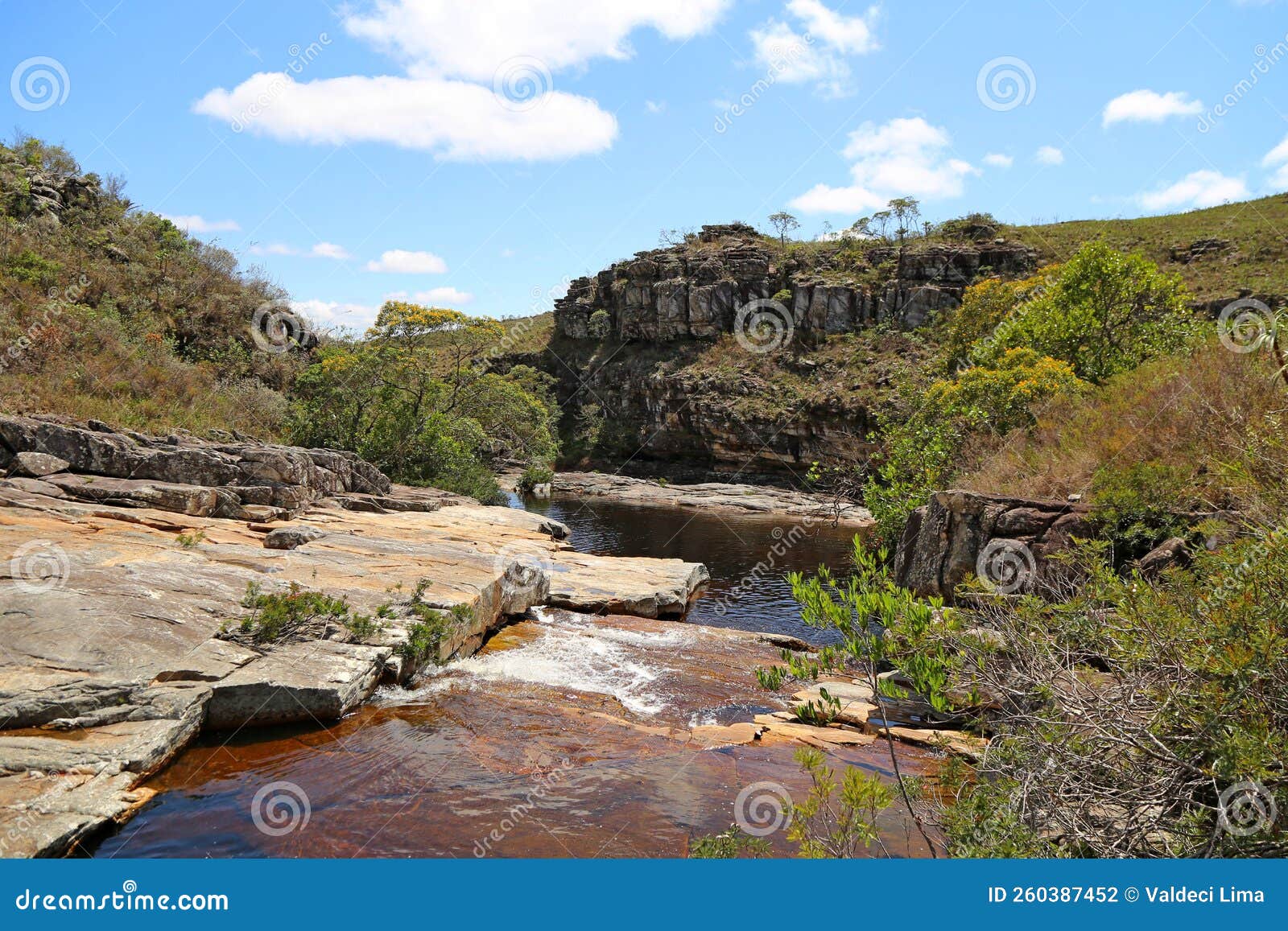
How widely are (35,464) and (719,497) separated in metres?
37.4

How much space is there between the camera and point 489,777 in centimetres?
708

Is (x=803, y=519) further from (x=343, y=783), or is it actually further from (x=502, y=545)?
(x=343, y=783)

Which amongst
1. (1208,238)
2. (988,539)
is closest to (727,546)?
(988,539)

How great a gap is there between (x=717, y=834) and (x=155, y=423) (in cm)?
1775

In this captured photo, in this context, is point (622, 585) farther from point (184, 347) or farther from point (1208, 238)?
point (1208, 238)

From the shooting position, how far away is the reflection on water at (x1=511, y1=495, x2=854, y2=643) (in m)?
17.5

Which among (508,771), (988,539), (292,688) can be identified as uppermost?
(988,539)

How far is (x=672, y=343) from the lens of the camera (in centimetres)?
6962

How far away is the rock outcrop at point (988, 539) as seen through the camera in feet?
33.8

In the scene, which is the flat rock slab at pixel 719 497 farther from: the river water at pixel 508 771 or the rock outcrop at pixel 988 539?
the river water at pixel 508 771

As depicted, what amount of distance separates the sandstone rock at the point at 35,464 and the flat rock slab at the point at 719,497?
31656 millimetres

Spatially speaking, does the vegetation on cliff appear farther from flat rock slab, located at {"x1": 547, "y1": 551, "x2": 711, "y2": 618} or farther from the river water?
the river water

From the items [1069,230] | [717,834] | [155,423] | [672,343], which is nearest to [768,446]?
[672,343]

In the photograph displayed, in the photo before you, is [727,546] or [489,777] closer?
[489,777]
